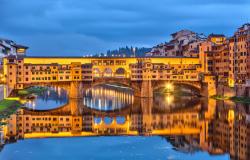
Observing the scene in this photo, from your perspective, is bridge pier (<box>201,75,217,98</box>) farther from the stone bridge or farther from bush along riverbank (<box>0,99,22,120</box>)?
bush along riverbank (<box>0,99,22,120</box>)

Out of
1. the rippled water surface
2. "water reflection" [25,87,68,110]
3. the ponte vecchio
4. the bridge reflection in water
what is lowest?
the rippled water surface

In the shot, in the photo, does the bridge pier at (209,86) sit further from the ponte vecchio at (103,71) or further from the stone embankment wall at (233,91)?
the stone embankment wall at (233,91)

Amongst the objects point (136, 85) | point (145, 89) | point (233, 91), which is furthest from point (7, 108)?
point (233, 91)

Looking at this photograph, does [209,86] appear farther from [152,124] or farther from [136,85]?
[152,124]

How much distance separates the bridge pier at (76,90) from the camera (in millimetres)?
73062

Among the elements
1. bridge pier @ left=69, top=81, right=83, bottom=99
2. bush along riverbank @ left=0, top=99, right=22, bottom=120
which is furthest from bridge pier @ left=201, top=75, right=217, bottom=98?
bush along riverbank @ left=0, top=99, right=22, bottom=120

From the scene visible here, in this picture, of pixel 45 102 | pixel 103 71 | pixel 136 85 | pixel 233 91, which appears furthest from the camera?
pixel 103 71

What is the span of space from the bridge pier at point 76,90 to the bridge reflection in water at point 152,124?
12.4 metres

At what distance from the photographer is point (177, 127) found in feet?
139

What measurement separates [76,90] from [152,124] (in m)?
31.1

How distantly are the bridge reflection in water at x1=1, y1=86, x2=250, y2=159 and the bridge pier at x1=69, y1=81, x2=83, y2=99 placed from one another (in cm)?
1238

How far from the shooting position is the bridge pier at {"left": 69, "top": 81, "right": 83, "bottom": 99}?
7306 cm

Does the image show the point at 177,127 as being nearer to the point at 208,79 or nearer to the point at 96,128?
the point at 96,128

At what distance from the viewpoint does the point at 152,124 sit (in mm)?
44094
